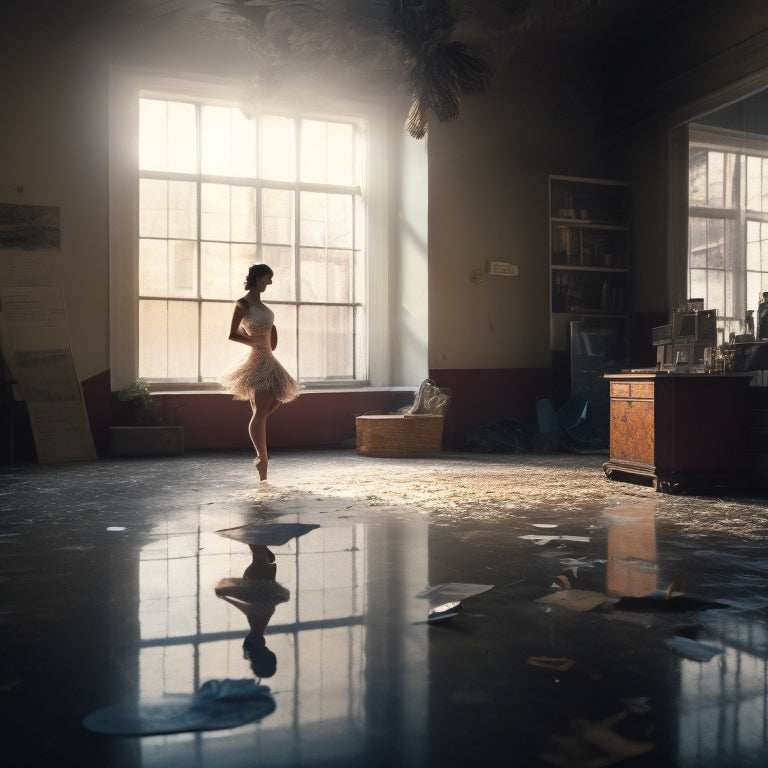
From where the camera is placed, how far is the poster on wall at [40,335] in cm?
770

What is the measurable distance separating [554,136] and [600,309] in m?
2.28

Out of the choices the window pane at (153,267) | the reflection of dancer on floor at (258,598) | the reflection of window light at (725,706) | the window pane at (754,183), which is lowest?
the reflection of dancer on floor at (258,598)

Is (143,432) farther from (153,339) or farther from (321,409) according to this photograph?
(321,409)

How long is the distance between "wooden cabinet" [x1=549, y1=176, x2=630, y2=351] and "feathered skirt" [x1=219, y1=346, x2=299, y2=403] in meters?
4.63

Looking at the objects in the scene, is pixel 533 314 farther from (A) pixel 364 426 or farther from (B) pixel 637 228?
(A) pixel 364 426

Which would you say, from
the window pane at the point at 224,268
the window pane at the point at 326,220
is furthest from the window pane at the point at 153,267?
the window pane at the point at 326,220

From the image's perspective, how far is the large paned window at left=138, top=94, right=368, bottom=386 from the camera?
8.94 metres

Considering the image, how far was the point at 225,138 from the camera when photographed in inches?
366

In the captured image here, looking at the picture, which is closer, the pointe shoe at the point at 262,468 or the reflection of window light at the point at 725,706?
the reflection of window light at the point at 725,706

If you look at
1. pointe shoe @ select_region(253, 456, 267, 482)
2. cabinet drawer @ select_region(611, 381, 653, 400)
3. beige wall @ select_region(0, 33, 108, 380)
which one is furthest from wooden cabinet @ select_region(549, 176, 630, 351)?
beige wall @ select_region(0, 33, 108, 380)

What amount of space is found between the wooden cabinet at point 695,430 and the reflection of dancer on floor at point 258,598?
3.21 meters

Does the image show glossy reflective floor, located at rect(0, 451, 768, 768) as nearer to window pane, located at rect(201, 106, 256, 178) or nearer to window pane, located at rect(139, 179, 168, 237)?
window pane, located at rect(139, 179, 168, 237)

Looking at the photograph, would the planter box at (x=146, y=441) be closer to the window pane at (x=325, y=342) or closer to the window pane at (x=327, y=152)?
the window pane at (x=325, y=342)

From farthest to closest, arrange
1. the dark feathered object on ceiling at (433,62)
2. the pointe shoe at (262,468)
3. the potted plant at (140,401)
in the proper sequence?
the potted plant at (140,401) → the dark feathered object on ceiling at (433,62) → the pointe shoe at (262,468)
